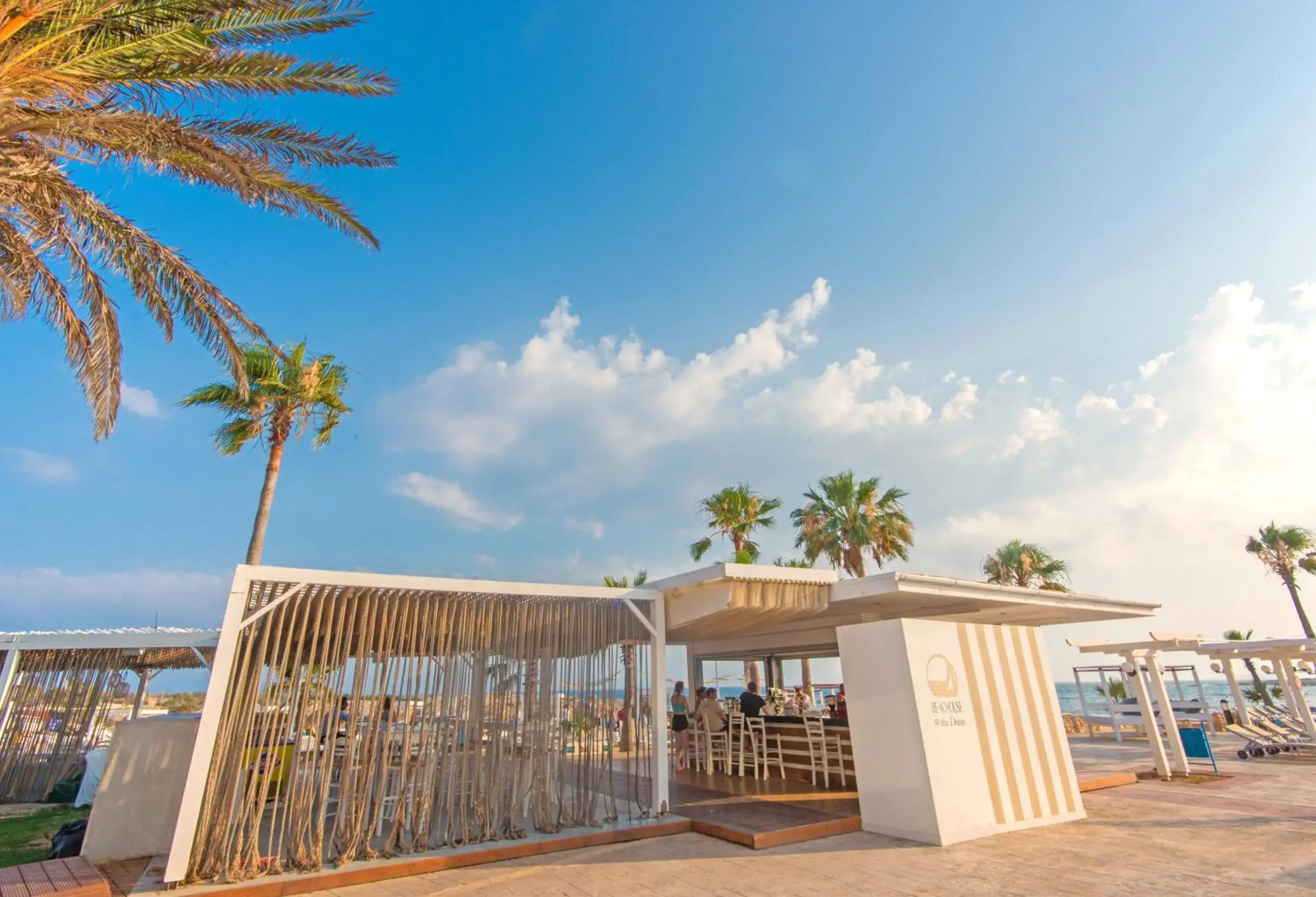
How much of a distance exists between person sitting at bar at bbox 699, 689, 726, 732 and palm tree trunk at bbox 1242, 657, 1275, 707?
17.4 m

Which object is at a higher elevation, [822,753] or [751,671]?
[751,671]

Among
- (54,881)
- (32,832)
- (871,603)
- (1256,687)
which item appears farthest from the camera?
(1256,687)

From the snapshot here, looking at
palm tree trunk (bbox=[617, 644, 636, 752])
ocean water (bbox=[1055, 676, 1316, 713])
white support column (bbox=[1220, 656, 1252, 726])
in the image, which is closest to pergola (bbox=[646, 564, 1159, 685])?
palm tree trunk (bbox=[617, 644, 636, 752])

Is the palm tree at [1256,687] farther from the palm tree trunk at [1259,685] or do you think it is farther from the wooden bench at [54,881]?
the wooden bench at [54,881]

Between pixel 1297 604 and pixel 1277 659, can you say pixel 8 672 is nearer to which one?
pixel 1277 659

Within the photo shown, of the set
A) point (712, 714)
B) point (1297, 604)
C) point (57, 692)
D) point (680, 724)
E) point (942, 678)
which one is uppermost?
point (1297, 604)

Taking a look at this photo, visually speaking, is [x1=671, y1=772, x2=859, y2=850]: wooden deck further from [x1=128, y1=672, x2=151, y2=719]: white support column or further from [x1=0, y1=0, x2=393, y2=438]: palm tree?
[x1=128, y1=672, x2=151, y2=719]: white support column

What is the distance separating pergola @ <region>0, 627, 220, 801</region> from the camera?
8.88 meters

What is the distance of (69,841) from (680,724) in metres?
7.88

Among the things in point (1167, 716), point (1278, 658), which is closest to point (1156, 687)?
point (1167, 716)

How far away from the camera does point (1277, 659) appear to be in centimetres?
1233

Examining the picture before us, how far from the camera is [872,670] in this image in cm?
647

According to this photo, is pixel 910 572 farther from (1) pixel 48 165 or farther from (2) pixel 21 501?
(2) pixel 21 501

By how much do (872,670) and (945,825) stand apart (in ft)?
4.89
